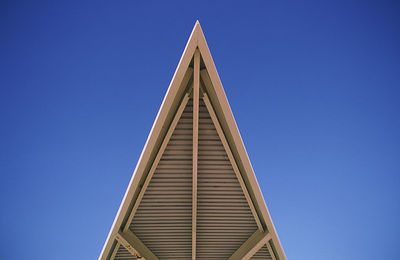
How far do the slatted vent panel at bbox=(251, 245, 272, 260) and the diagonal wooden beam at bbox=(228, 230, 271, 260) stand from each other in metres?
0.60

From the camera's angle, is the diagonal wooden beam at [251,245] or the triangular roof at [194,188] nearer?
the triangular roof at [194,188]

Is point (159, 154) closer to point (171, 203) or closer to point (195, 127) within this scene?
point (195, 127)

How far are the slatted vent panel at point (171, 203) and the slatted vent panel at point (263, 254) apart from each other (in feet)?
9.14

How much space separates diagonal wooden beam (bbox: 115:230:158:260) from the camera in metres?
9.32

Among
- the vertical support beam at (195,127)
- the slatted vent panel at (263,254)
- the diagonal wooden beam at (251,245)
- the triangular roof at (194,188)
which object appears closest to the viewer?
the vertical support beam at (195,127)

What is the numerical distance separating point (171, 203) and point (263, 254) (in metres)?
4.69

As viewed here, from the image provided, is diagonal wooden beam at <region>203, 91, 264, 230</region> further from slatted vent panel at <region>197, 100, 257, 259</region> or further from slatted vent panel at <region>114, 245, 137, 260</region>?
slatted vent panel at <region>114, 245, 137, 260</region>

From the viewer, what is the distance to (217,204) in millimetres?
9414

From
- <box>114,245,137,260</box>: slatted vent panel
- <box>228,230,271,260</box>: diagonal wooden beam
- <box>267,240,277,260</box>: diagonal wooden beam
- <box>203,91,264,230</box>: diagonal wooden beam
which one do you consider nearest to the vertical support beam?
<box>203,91,264,230</box>: diagonal wooden beam

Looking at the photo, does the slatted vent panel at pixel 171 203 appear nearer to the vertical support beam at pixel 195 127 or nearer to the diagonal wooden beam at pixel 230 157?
the vertical support beam at pixel 195 127

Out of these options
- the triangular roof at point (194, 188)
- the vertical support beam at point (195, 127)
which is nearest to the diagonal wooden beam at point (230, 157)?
the triangular roof at point (194, 188)

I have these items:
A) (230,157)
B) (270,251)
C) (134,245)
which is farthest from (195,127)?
(270,251)

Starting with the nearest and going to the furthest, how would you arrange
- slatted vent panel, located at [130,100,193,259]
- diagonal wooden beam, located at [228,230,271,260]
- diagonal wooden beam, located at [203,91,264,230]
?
1. diagonal wooden beam, located at [203,91,264,230]
2. slatted vent panel, located at [130,100,193,259]
3. diagonal wooden beam, located at [228,230,271,260]

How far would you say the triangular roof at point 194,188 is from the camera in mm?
6746
